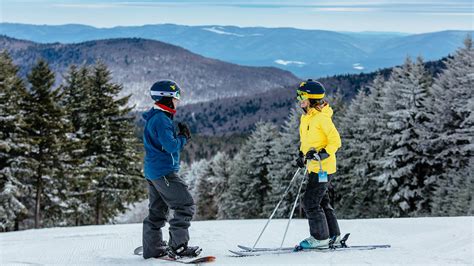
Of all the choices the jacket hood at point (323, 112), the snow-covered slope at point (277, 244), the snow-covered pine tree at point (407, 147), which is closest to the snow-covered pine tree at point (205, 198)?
the snow-covered pine tree at point (407, 147)

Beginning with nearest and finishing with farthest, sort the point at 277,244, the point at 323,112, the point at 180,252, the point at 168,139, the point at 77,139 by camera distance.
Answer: the point at 168,139 → the point at 180,252 → the point at 323,112 → the point at 277,244 → the point at 77,139

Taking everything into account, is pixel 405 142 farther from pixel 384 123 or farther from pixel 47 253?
pixel 47 253

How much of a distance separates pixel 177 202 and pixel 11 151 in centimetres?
1916

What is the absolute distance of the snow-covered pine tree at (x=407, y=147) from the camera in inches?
1076

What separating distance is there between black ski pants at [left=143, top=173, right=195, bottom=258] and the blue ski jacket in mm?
129

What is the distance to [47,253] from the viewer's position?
24.9ft

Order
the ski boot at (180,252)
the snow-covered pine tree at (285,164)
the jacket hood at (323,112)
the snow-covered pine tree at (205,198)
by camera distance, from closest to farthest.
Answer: the ski boot at (180,252), the jacket hood at (323,112), the snow-covered pine tree at (285,164), the snow-covered pine tree at (205,198)

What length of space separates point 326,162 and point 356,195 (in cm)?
2695

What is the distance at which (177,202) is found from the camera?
6527 mm

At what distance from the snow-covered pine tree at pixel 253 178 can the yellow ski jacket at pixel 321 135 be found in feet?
96.1

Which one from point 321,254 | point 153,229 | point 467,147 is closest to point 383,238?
point 321,254

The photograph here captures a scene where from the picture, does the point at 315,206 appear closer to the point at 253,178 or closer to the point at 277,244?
the point at 277,244

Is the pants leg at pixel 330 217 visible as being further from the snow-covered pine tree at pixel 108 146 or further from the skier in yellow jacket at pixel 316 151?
the snow-covered pine tree at pixel 108 146

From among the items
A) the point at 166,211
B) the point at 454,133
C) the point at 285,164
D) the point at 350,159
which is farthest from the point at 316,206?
the point at 285,164
